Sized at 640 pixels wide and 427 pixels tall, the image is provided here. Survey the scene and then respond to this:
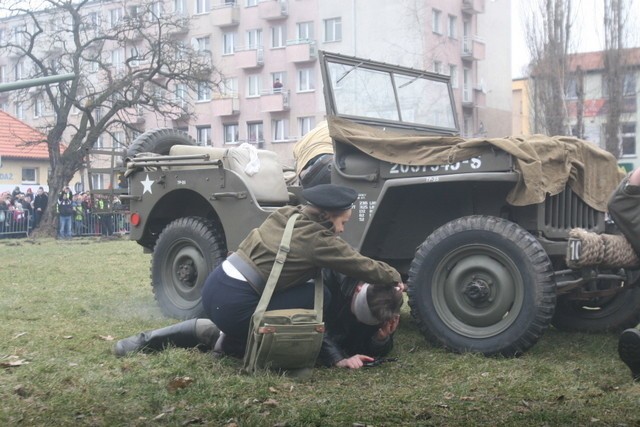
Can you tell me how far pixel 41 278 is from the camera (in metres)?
11.8

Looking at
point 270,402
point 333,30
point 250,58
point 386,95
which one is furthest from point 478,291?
point 250,58

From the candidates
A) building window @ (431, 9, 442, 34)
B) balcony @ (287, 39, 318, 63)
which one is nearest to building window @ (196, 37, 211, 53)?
balcony @ (287, 39, 318, 63)

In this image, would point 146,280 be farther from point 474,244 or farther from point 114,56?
point 114,56

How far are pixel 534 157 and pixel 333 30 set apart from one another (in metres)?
39.3

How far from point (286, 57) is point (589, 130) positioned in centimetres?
1607

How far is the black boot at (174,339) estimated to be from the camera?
6121 millimetres

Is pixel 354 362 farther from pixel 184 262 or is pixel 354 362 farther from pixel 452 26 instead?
pixel 452 26

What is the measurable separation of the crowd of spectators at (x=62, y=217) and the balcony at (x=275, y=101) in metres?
18.0

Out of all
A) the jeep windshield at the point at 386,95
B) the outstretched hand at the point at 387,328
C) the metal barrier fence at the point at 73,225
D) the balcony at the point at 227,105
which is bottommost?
the metal barrier fence at the point at 73,225

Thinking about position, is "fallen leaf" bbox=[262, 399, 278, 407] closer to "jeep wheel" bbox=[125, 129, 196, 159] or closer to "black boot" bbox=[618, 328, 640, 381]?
"black boot" bbox=[618, 328, 640, 381]

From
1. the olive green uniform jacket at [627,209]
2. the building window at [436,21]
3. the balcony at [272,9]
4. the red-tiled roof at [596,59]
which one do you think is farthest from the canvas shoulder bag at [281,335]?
the balcony at [272,9]

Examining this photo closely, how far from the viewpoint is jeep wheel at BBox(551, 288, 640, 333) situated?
6954 millimetres

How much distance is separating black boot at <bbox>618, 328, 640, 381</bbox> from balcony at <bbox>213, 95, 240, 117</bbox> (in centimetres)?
4329

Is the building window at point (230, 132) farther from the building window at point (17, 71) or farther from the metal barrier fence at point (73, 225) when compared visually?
the metal barrier fence at point (73, 225)
